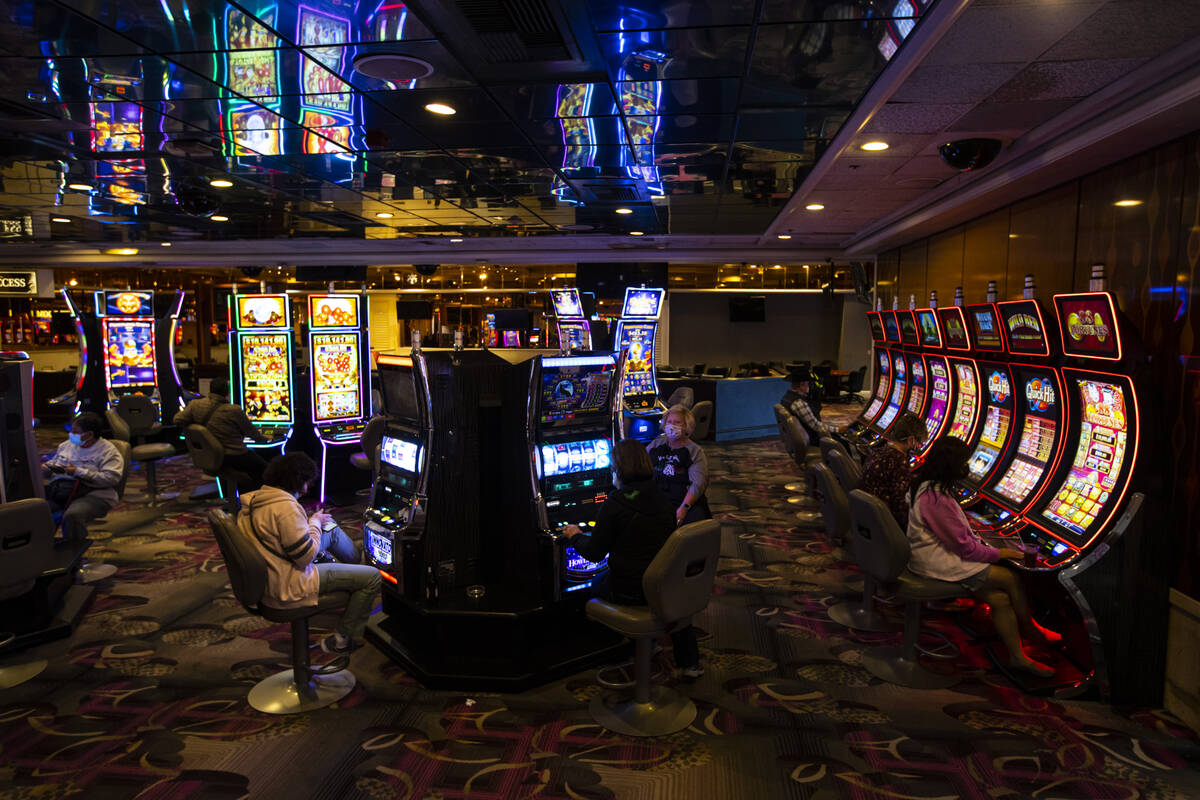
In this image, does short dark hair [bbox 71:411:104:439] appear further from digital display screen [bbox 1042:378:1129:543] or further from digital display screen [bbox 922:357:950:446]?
digital display screen [bbox 922:357:950:446]

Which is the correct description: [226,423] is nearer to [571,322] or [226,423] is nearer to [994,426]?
[571,322]

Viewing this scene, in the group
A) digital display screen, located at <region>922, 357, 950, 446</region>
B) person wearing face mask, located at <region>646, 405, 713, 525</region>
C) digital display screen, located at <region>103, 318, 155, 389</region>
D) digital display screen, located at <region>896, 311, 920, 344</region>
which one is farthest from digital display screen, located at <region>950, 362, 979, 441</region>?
digital display screen, located at <region>103, 318, 155, 389</region>

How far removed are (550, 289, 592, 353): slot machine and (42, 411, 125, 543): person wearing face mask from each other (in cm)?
561

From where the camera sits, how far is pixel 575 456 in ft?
12.9

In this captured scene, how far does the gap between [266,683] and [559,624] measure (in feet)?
4.61

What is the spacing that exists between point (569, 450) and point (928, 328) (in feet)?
11.5


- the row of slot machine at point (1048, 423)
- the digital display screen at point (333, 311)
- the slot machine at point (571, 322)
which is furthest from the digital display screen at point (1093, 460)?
the slot machine at point (571, 322)

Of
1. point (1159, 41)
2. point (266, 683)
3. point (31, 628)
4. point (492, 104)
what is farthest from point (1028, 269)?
point (31, 628)

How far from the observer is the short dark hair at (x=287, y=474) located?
3328 millimetres

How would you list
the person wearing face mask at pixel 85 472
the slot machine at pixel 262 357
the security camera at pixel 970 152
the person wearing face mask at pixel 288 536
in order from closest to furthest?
1. the person wearing face mask at pixel 288 536
2. the security camera at pixel 970 152
3. the person wearing face mask at pixel 85 472
4. the slot machine at pixel 262 357

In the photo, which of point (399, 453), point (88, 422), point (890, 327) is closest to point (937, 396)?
point (890, 327)

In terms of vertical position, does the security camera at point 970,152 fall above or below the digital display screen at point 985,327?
above

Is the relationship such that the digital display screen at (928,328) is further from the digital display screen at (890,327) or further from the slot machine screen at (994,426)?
the slot machine screen at (994,426)

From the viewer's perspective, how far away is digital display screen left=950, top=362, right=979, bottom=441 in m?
5.31
